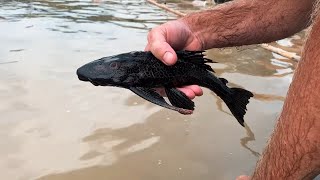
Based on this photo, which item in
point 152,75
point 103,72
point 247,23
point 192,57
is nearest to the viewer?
point 103,72

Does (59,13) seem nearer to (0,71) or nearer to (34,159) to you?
(0,71)

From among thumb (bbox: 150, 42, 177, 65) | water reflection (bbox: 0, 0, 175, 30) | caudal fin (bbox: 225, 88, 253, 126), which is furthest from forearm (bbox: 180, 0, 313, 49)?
water reflection (bbox: 0, 0, 175, 30)

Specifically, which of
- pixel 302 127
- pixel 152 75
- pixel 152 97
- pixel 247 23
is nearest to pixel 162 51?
pixel 152 75

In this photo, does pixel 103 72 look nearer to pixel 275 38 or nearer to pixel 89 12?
pixel 275 38

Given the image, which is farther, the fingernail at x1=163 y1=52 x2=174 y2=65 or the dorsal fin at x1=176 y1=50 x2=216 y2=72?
the dorsal fin at x1=176 y1=50 x2=216 y2=72

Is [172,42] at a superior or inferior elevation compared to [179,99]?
superior

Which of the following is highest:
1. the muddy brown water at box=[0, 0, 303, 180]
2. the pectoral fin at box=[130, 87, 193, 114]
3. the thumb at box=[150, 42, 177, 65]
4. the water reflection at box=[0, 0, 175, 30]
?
the thumb at box=[150, 42, 177, 65]

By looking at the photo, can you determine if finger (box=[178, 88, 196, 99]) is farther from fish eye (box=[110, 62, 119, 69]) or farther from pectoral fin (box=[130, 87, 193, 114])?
fish eye (box=[110, 62, 119, 69])

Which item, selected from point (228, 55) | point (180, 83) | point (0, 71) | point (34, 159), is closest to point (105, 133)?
point (34, 159)
